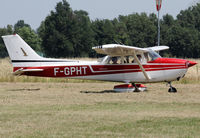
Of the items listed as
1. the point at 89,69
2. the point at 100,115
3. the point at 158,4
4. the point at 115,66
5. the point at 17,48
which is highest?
the point at 158,4

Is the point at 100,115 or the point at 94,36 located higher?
the point at 94,36

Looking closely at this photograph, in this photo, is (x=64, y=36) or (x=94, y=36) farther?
(x=94, y=36)

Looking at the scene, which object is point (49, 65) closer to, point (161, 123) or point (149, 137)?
point (161, 123)

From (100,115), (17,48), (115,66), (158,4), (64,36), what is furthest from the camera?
(64,36)

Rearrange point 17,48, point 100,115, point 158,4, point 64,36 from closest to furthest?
1. point 100,115
2. point 17,48
3. point 158,4
4. point 64,36

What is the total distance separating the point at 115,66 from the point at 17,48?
164 inches

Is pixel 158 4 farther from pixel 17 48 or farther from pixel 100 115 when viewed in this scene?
pixel 100 115

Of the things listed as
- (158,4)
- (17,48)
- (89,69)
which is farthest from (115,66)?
(158,4)

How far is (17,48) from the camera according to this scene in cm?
1834

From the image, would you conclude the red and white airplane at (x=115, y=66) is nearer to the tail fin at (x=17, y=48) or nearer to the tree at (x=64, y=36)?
the tail fin at (x=17, y=48)

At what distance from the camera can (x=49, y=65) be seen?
18.5 meters

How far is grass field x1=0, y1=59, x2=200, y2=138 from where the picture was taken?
8.80m

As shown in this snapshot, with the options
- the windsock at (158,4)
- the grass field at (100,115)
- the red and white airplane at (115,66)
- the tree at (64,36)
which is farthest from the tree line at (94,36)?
the grass field at (100,115)

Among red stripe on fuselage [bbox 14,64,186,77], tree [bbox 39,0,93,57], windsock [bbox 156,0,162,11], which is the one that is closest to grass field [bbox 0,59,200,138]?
red stripe on fuselage [bbox 14,64,186,77]
